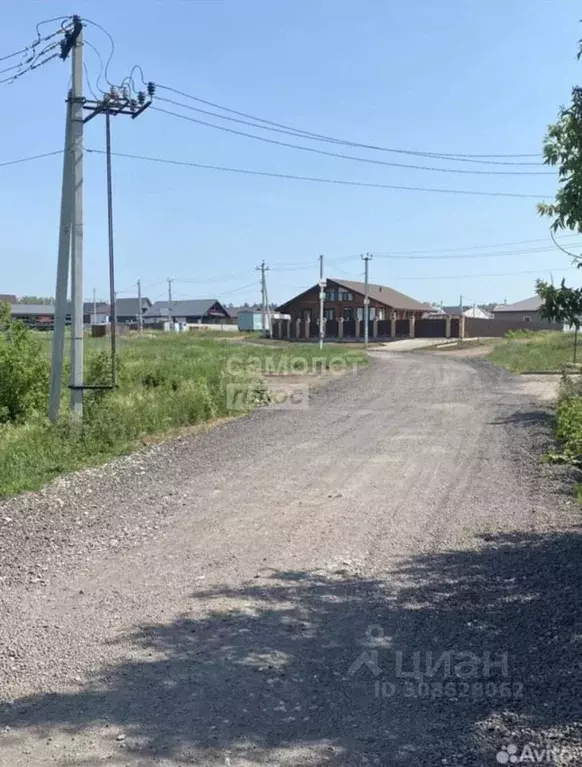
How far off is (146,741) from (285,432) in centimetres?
1006

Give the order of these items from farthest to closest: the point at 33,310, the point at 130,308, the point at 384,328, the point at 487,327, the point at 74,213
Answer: the point at 130,308 → the point at 33,310 → the point at 384,328 → the point at 487,327 → the point at 74,213

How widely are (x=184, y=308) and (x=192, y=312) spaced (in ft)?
10.5

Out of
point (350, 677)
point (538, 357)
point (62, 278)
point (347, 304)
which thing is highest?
point (347, 304)

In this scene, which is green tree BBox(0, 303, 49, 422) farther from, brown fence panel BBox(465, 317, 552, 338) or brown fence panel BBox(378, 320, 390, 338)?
brown fence panel BBox(465, 317, 552, 338)

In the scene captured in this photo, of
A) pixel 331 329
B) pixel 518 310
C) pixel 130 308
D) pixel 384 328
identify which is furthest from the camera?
pixel 130 308

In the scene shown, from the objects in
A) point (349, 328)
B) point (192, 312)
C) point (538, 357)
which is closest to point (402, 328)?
point (349, 328)

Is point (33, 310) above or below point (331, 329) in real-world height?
above

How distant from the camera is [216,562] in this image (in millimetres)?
5828

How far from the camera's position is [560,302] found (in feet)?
16.5

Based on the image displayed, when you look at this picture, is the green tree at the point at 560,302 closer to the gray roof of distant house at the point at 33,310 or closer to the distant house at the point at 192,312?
the gray roof of distant house at the point at 33,310

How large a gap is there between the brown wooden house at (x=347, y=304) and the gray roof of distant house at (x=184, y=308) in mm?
37122

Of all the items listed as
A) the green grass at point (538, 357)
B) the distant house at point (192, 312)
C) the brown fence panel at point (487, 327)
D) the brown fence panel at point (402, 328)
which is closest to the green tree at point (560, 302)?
the green grass at point (538, 357)

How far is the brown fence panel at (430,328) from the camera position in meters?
68.4

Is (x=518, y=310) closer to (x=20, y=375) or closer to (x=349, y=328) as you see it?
(x=349, y=328)
